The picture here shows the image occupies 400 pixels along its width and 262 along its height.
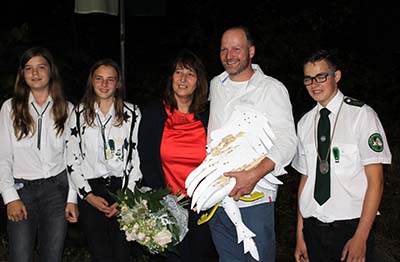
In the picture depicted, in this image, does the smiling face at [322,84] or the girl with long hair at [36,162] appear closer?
the smiling face at [322,84]

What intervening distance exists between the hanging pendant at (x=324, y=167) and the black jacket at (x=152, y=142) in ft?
2.74

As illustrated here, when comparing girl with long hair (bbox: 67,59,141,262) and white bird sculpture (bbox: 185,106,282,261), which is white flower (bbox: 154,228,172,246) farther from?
girl with long hair (bbox: 67,59,141,262)

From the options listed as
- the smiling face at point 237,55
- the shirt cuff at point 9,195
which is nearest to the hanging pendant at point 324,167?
the smiling face at point 237,55

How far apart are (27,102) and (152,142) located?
0.93 metres

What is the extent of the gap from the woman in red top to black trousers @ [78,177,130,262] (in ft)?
0.91

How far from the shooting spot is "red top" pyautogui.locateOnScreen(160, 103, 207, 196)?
3.85 meters

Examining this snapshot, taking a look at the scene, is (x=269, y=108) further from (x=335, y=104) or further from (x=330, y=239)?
(x=330, y=239)

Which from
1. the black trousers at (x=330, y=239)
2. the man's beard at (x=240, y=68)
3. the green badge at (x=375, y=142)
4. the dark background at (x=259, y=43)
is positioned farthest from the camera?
the dark background at (x=259, y=43)

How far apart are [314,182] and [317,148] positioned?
21 centimetres

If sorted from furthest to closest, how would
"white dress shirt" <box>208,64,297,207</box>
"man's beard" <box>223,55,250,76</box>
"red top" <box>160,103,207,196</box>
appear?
"red top" <box>160,103,207,196</box> < "man's beard" <box>223,55,250,76</box> < "white dress shirt" <box>208,64,297,207</box>

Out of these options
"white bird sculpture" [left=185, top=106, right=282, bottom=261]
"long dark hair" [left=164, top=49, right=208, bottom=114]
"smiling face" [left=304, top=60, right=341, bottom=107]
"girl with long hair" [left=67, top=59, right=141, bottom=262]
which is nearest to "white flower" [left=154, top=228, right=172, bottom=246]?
"white bird sculpture" [left=185, top=106, right=282, bottom=261]

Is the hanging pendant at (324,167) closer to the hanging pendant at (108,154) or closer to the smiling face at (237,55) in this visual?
the smiling face at (237,55)

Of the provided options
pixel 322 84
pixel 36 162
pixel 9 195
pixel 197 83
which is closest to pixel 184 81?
pixel 197 83

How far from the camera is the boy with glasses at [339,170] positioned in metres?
3.35
